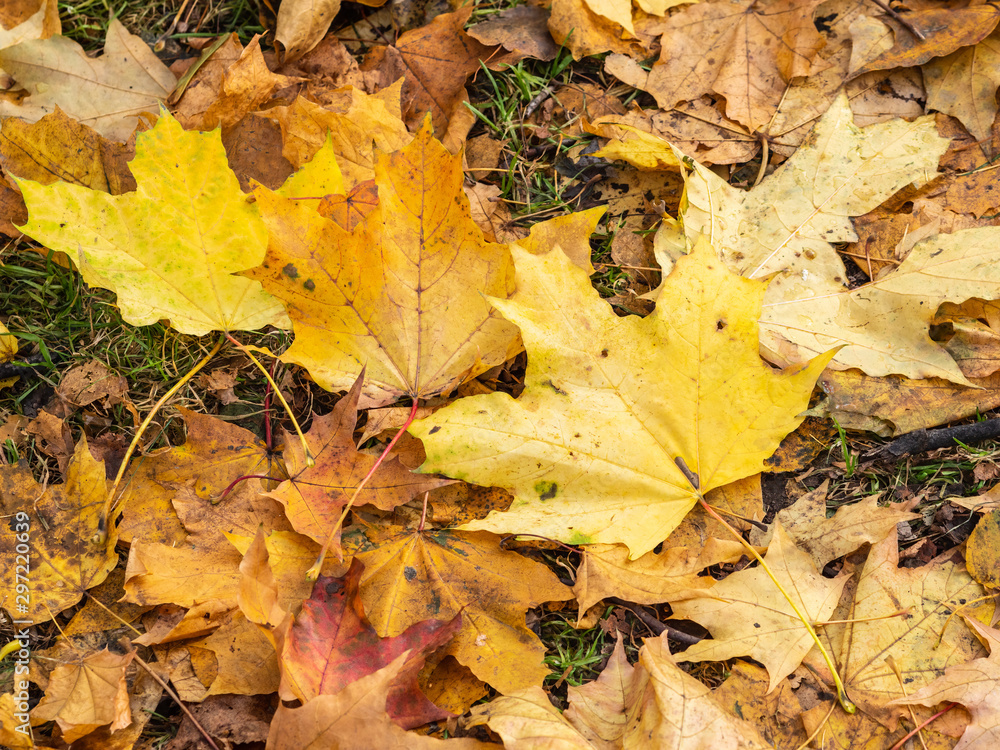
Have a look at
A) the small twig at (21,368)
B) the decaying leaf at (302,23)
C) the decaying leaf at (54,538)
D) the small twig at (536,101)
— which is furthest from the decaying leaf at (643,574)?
the decaying leaf at (302,23)

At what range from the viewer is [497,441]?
1.49 m

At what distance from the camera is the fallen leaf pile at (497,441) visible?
149 cm

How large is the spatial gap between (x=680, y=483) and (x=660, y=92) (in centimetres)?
119

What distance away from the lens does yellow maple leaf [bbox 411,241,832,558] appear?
1.50 metres

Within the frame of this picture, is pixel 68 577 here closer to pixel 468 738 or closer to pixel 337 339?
pixel 337 339

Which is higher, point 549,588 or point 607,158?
point 607,158

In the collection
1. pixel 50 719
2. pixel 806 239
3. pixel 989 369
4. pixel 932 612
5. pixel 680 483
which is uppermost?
pixel 806 239

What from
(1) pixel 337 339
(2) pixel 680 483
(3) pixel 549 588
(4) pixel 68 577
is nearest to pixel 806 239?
(2) pixel 680 483

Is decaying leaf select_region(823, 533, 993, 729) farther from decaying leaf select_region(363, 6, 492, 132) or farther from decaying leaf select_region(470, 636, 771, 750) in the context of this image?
decaying leaf select_region(363, 6, 492, 132)

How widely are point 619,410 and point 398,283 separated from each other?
59 centimetres

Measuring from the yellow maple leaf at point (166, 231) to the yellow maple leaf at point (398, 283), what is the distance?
7.7 inches

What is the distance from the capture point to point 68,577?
64.2 inches

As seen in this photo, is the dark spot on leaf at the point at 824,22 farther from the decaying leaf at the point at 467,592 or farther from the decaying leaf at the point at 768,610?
the decaying leaf at the point at 467,592

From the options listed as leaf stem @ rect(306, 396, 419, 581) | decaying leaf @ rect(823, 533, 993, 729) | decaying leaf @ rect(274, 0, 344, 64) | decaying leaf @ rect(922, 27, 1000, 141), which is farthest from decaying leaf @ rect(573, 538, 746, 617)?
decaying leaf @ rect(274, 0, 344, 64)
